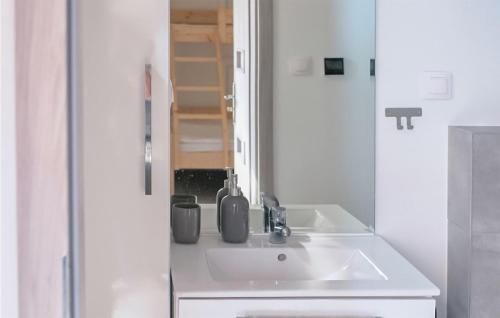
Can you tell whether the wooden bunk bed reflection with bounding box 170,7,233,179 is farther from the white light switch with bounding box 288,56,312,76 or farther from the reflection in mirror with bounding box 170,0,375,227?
the white light switch with bounding box 288,56,312,76

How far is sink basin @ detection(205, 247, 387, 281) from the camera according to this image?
2139 mm

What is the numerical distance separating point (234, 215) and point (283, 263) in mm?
208

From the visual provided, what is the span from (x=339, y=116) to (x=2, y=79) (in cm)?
178

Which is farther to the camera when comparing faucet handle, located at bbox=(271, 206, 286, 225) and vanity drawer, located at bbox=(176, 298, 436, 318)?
faucet handle, located at bbox=(271, 206, 286, 225)

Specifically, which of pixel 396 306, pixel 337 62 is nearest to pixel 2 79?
pixel 396 306

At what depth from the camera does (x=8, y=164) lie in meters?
0.66

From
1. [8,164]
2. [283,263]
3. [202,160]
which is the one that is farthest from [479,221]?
[8,164]

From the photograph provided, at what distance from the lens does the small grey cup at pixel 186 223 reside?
85.7 inches

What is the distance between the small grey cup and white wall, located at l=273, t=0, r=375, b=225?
0.29m

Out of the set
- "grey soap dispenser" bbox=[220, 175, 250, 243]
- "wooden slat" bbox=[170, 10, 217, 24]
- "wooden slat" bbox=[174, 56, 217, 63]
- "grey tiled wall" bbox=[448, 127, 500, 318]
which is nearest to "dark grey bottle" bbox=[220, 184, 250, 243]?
"grey soap dispenser" bbox=[220, 175, 250, 243]

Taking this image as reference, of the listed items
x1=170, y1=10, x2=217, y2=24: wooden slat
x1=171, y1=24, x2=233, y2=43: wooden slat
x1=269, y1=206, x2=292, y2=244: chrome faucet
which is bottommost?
x1=269, y1=206, x2=292, y2=244: chrome faucet

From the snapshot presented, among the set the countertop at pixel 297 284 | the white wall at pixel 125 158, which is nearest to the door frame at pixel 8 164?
the white wall at pixel 125 158

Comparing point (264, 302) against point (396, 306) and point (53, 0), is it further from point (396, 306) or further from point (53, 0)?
point (53, 0)

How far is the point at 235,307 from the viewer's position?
5.78 feet
